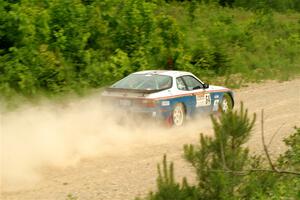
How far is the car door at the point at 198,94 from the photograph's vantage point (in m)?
15.3

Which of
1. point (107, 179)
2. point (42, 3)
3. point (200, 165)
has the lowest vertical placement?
point (107, 179)

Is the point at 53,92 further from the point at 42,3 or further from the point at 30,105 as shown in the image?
the point at 42,3

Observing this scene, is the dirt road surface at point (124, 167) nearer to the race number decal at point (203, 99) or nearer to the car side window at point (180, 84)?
the race number decal at point (203, 99)

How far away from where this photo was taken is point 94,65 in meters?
20.5

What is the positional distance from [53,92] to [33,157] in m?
7.89

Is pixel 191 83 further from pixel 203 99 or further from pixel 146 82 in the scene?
pixel 146 82

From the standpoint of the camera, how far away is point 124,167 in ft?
36.1

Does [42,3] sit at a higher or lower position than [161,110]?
higher

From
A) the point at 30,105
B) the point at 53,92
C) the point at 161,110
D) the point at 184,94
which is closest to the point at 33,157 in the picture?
the point at 161,110

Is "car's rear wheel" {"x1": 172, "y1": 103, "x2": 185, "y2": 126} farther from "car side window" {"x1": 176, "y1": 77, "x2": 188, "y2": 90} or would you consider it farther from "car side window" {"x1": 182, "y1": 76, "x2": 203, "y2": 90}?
"car side window" {"x1": 182, "y1": 76, "x2": 203, "y2": 90}

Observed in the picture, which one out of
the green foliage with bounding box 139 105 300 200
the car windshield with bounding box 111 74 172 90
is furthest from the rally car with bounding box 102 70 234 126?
the green foliage with bounding box 139 105 300 200

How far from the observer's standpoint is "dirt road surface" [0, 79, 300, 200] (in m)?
9.49

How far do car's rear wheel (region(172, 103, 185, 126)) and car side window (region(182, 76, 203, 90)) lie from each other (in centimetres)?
Answer: 66

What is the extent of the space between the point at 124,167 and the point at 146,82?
12.7ft
